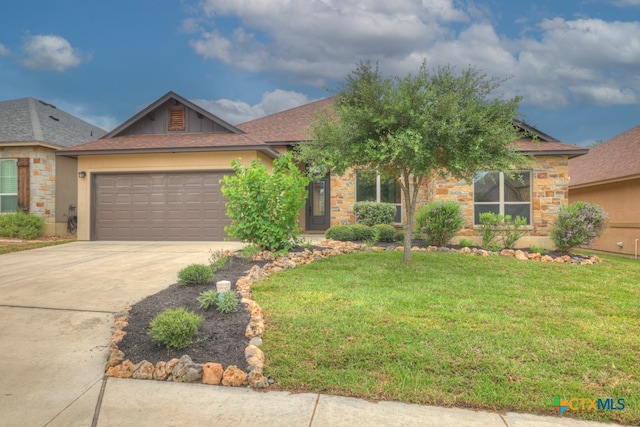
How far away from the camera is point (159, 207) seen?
12.3m

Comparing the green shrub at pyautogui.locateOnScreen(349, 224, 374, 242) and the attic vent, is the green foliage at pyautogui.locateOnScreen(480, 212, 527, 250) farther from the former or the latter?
the attic vent

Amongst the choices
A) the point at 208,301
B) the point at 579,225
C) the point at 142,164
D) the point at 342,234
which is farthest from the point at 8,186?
the point at 579,225

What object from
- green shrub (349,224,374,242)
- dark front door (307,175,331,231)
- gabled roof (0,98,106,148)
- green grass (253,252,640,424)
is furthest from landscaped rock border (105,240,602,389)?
gabled roof (0,98,106,148)

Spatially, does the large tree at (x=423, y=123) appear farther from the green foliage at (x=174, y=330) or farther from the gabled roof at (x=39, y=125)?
the gabled roof at (x=39, y=125)

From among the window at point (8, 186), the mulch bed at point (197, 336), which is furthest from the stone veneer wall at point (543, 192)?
the window at point (8, 186)

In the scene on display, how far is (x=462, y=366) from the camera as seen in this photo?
3045 millimetres

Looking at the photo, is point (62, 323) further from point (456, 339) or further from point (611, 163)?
point (611, 163)

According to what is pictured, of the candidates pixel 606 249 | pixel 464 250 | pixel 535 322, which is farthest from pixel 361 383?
pixel 606 249

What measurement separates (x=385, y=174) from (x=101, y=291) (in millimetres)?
5233

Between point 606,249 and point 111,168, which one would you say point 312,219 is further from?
point 606,249

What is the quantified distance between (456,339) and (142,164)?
38.1 feet

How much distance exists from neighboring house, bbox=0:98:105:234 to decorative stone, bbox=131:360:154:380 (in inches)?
550

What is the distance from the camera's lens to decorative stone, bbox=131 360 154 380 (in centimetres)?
309

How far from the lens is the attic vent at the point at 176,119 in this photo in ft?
44.8
